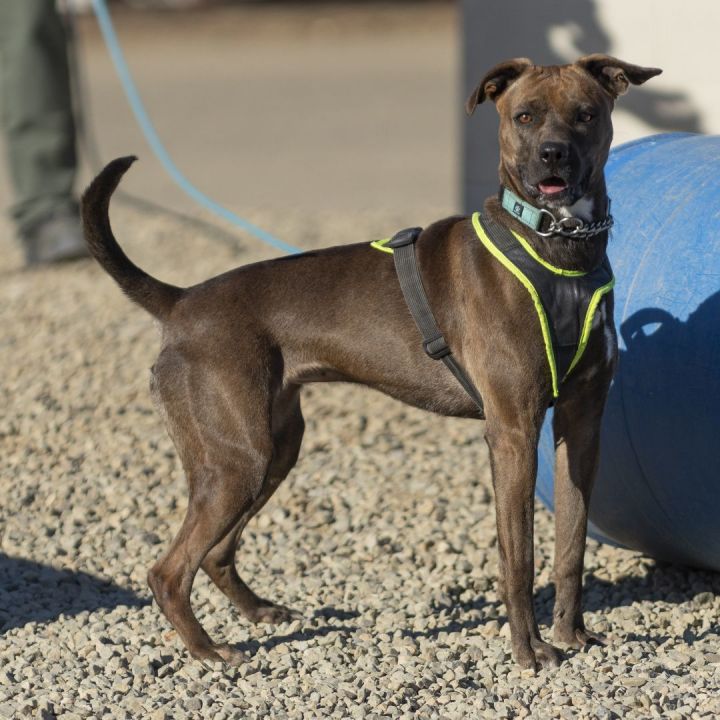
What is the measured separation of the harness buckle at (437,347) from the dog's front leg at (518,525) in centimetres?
26

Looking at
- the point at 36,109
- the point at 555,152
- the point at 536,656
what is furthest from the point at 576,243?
the point at 36,109

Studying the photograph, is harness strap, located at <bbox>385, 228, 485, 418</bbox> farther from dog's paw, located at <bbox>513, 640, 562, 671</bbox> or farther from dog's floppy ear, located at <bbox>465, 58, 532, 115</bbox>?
dog's paw, located at <bbox>513, 640, 562, 671</bbox>

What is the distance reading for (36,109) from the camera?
8.28 m

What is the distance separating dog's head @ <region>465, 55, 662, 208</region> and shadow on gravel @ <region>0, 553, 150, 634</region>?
2019 mm

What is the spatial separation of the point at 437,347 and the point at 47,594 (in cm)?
173

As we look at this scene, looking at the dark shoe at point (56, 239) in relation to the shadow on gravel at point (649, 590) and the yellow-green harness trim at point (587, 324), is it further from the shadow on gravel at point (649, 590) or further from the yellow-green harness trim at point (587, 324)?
Result: the yellow-green harness trim at point (587, 324)

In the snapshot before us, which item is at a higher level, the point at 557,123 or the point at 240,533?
the point at 557,123

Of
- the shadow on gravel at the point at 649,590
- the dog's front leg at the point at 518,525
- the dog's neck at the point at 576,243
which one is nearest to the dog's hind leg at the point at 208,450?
the dog's front leg at the point at 518,525

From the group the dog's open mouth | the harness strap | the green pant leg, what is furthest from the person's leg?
the dog's open mouth

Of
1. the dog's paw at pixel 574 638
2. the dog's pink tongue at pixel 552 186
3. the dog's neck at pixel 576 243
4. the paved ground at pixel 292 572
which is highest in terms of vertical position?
the dog's pink tongue at pixel 552 186

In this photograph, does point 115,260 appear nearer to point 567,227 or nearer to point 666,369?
point 567,227

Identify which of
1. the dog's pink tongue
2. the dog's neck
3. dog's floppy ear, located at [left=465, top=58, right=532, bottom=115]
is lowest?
the dog's neck

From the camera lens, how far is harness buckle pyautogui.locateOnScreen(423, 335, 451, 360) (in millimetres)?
4043

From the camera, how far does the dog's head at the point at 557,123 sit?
148 inches
